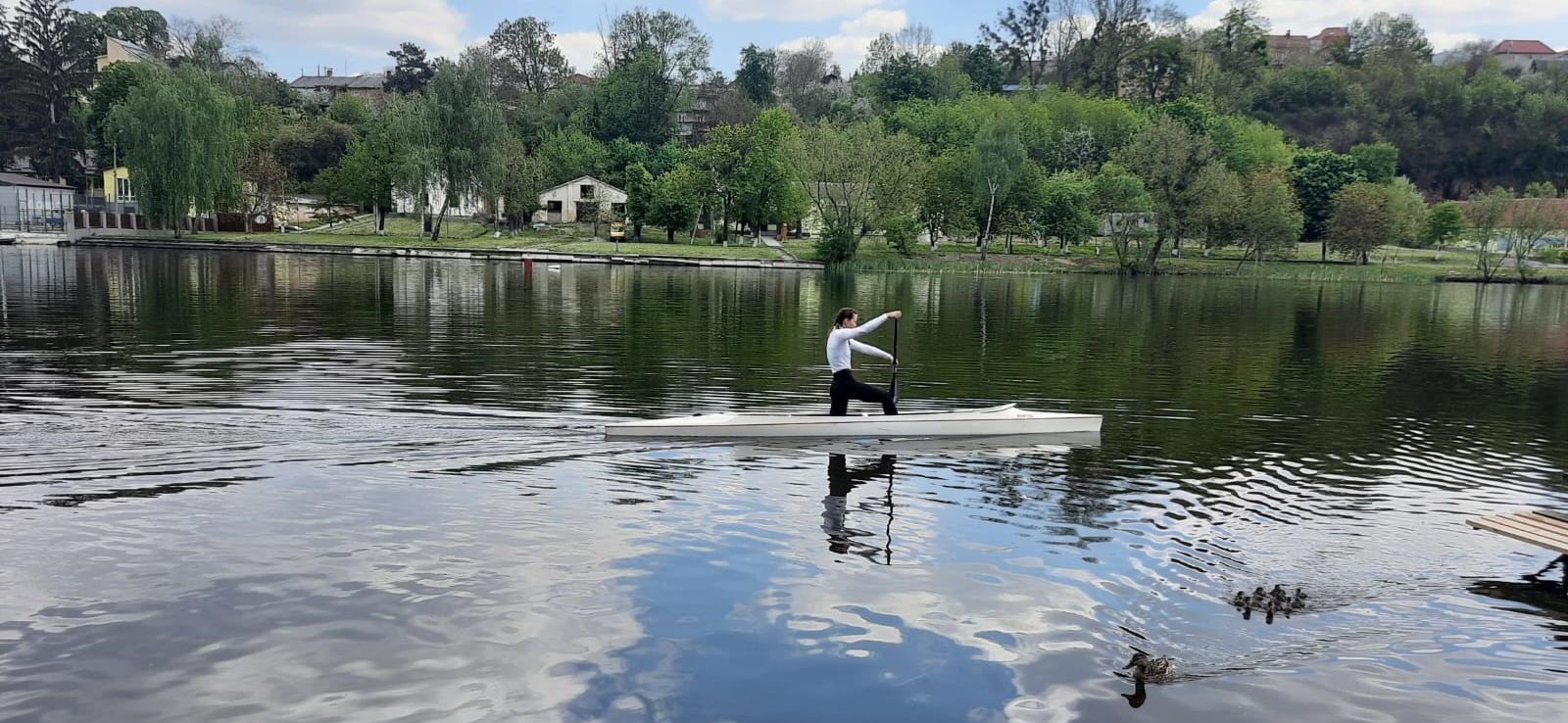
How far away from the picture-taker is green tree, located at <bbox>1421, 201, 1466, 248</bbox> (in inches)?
4094

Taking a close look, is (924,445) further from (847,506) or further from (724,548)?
(724,548)

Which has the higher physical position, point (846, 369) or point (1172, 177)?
point (1172, 177)

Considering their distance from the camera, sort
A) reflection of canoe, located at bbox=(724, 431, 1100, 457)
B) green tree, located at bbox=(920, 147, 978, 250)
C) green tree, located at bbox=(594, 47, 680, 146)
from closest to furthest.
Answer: reflection of canoe, located at bbox=(724, 431, 1100, 457) < green tree, located at bbox=(920, 147, 978, 250) < green tree, located at bbox=(594, 47, 680, 146)

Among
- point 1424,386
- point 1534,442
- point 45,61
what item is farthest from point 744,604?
point 45,61

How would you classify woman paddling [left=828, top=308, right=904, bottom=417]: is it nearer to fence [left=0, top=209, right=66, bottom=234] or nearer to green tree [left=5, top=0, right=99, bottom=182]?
fence [left=0, top=209, right=66, bottom=234]

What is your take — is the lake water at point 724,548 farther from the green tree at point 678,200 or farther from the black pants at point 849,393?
the green tree at point 678,200

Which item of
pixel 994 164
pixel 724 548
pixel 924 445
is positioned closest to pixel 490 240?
pixel 994 164

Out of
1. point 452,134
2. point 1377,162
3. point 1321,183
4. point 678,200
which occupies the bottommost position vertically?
point 678,200

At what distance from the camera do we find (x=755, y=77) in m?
167

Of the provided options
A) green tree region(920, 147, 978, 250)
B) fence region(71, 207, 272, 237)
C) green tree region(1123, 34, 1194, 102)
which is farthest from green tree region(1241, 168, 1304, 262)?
fence region(71, 207, 272, 237)

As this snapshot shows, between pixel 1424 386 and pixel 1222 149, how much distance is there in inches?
3960

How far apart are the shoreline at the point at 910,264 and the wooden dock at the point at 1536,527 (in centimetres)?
7672

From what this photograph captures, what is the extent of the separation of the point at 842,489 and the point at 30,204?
123 metres

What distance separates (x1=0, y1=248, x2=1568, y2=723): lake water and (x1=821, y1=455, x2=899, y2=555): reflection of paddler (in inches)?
3.2
